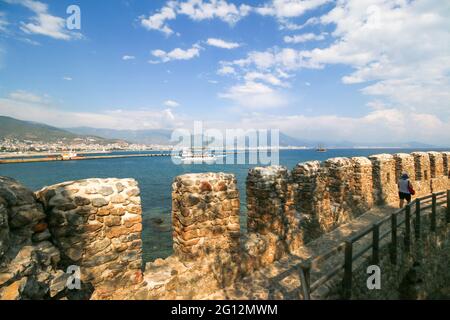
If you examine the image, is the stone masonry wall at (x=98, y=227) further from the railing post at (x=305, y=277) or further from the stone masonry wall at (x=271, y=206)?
the stone masonry wall at (x=271, y=206)

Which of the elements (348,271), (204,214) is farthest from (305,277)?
(204,214)

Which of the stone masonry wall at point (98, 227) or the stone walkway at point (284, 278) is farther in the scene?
the stone walkway at point (284, 278)

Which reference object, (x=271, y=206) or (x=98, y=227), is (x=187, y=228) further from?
(x=271, y=206)

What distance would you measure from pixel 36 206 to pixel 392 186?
1509 cm

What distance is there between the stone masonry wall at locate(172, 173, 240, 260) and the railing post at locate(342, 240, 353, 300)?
92.9 inches

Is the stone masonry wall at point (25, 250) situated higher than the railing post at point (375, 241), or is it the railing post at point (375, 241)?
the stone masonry wall at point (25, 250)

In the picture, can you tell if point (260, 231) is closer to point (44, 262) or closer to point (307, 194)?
point (307, 194)

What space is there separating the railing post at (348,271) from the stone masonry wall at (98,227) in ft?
13.3

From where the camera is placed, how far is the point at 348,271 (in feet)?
15.4

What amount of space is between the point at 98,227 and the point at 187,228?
1.67 m

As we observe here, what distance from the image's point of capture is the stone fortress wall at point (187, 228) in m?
3.62

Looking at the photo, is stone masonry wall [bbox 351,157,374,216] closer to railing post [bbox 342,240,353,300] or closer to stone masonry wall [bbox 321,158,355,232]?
stone masonry wall [bbox 321,158,355,232]

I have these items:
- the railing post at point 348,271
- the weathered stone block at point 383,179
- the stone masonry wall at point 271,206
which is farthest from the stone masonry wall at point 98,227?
the weathered stone block at point 383,179
